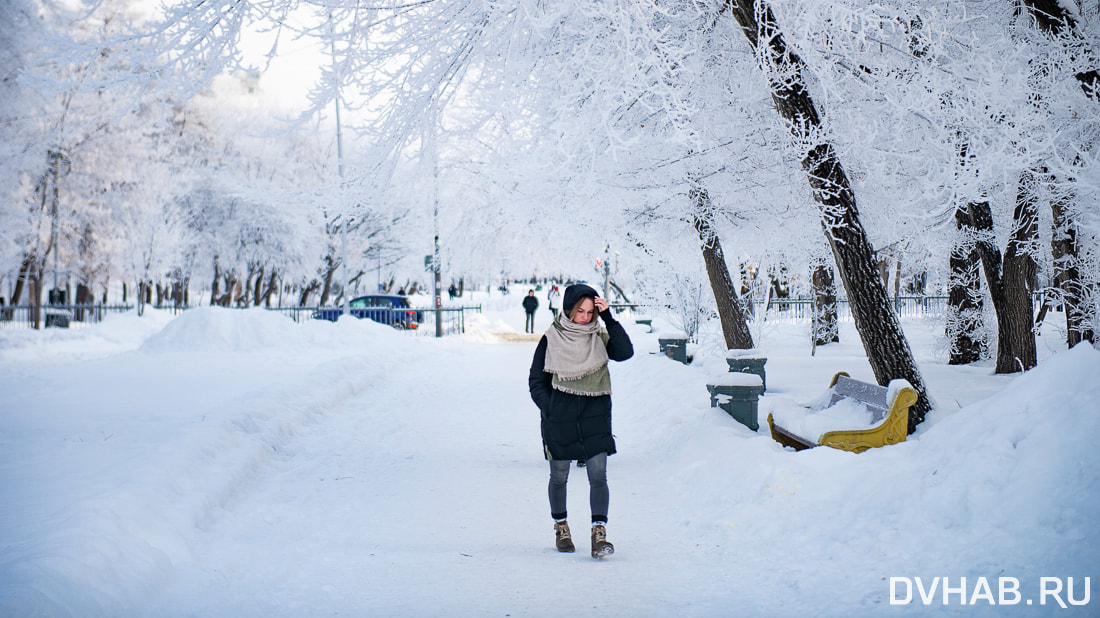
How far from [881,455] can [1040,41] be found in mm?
5086

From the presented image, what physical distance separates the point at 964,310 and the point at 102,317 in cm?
3184

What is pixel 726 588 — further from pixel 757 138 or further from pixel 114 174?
pixel 114 174

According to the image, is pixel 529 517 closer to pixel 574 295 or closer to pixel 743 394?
pixel 574 295

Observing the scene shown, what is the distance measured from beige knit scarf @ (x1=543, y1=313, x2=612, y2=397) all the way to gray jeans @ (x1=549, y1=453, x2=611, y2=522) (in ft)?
1.50

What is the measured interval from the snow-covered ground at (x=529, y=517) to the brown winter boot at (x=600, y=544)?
69mm

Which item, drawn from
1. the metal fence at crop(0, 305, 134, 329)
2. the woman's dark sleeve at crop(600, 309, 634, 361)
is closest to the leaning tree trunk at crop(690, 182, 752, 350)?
the woman's dark sleeve at crop(600, 309, 634, 361)

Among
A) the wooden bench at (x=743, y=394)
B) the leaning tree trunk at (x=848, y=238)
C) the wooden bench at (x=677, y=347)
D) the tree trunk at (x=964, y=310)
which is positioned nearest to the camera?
the leaning tree trunk at (x=848, y=238)

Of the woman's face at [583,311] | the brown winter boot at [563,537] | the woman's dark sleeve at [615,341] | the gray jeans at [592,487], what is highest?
the woman's face at [583,311]

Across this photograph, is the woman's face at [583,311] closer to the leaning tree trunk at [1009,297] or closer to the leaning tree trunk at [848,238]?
the leaning tree trunk at [848,238]

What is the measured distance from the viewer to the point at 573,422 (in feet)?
15.1

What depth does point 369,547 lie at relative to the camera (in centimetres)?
463

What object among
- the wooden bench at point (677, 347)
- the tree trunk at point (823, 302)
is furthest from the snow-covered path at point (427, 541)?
the tree trunk at point (823, 302)

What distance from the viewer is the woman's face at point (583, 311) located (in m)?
4.60

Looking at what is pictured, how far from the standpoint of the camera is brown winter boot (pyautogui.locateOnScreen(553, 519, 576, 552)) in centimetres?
454
